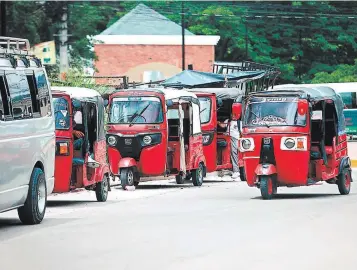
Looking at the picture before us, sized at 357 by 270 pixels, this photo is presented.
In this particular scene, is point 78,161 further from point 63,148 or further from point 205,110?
point 205,110

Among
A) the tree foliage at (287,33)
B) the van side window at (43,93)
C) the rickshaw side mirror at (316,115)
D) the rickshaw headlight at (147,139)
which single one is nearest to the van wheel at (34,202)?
the van side window at (43,93)

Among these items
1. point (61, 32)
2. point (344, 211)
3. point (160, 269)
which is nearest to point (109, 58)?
point (61, 32)

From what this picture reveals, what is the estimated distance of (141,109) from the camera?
1217 inches

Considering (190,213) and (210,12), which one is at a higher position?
(190,213)

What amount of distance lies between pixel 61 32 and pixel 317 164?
4518 cm

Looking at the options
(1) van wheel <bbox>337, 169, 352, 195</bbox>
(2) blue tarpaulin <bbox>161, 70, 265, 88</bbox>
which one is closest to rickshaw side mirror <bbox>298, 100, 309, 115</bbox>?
(1) van wheel <bbox>337, 169, 352, 195</bbox>

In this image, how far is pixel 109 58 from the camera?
88.4m

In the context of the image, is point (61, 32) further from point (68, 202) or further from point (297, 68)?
point (68, 202)

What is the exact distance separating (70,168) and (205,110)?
39.1 ft

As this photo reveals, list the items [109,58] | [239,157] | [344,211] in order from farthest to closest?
[109,58]
[239,157]
[344,211]

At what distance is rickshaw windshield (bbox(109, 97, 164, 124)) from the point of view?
30.9 metres

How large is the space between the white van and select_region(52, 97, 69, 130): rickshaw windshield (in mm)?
3422

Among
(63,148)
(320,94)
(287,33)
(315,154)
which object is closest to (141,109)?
(320,94)

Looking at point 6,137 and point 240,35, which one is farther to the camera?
point 240,35
